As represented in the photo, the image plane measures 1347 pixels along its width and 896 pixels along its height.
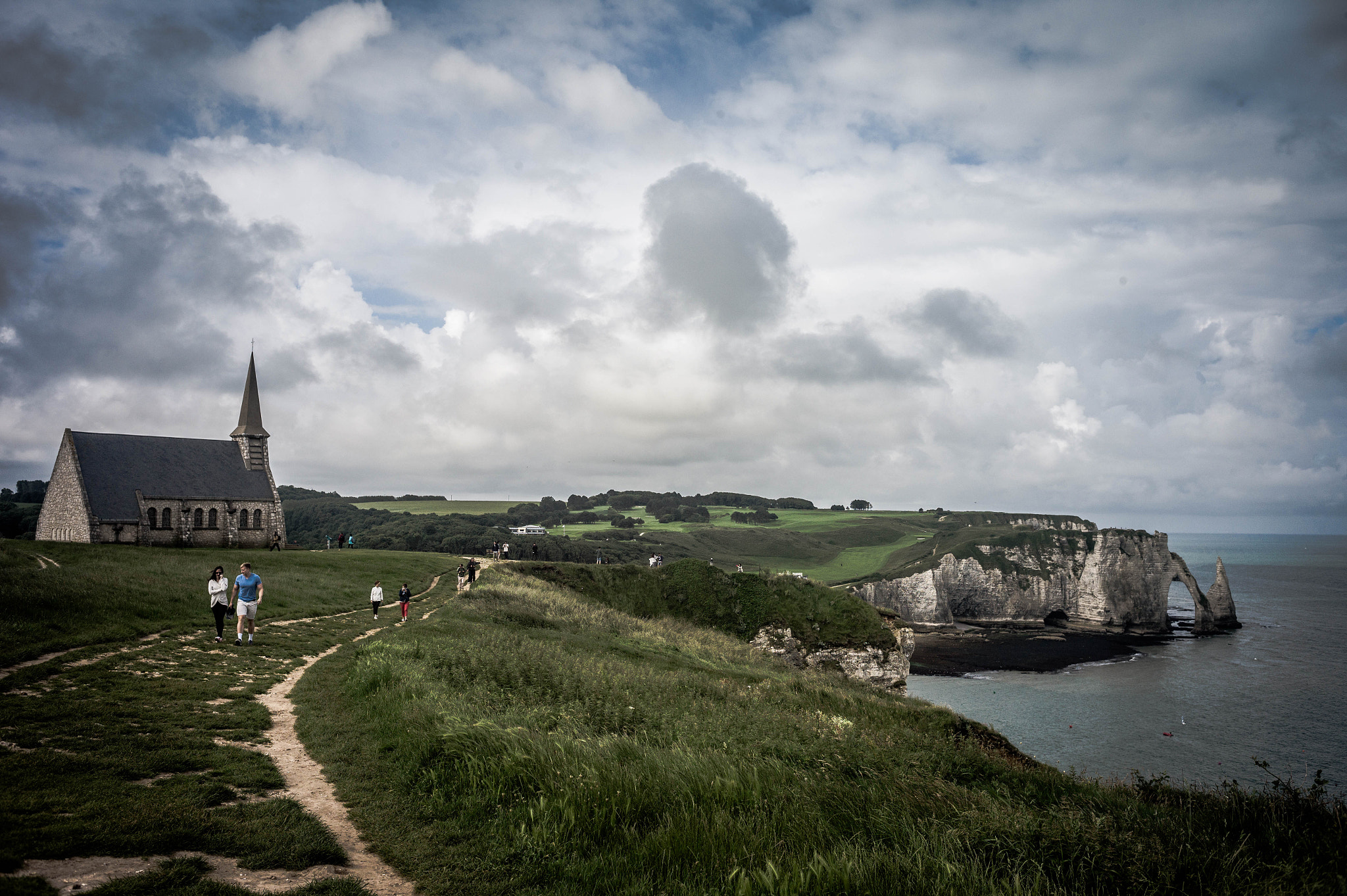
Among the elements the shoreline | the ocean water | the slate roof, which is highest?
the slate roof

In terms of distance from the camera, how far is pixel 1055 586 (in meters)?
113

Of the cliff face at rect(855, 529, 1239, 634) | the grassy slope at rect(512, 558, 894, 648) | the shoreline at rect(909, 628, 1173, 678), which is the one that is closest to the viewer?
the grassy slope at rect(512, 558, 894, 648)

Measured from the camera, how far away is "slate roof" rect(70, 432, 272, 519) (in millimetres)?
51375

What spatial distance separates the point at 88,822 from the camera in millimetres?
6492

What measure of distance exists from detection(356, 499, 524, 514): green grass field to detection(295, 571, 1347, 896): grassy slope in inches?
6523

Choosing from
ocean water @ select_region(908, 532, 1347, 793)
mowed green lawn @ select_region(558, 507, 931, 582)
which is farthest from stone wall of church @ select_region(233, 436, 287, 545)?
mowed green lawn @ select_region(558, 507, 931, 582)

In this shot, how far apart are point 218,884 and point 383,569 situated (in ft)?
145

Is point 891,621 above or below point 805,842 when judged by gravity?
below

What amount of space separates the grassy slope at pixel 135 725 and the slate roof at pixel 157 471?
32341 millimetres

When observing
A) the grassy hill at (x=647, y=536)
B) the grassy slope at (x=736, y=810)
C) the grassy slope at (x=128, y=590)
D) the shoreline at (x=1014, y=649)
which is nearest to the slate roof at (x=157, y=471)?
the grassy slope at (x=128, y=590)

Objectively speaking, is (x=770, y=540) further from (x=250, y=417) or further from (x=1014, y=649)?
(x=250, y=417)

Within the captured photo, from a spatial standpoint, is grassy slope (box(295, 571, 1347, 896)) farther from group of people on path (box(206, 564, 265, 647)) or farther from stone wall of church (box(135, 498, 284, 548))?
stone wall of church (box(135, 498, 284, 548))

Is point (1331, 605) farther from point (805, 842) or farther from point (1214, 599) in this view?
point (805, 842)

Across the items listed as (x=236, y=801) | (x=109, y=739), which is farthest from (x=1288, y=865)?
(x=109, y=739)
